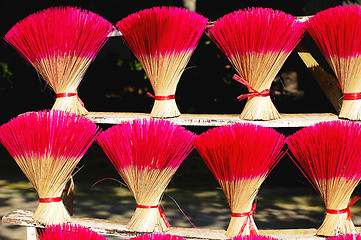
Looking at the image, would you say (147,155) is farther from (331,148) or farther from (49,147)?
(331,148)

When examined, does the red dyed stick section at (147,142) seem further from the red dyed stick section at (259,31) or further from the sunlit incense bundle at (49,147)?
the red dyed stick section at (259,31)

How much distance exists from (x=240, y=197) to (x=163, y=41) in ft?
2.46

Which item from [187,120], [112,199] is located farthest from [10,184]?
[187,120]

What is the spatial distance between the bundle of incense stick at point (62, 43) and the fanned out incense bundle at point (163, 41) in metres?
0.15

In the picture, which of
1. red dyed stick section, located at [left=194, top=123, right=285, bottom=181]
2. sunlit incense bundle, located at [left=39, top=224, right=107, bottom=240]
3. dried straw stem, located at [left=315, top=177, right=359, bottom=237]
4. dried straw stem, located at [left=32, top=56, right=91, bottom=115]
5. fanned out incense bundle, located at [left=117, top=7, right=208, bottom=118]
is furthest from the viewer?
dried straw stem, located at [left=32, top=56, right=91, bottom=115]

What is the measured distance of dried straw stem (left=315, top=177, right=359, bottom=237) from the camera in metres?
2.59

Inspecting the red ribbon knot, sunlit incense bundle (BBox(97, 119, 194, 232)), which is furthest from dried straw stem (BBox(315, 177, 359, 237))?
sunlit incense bundle (BBox(97, 119, 194, 232))

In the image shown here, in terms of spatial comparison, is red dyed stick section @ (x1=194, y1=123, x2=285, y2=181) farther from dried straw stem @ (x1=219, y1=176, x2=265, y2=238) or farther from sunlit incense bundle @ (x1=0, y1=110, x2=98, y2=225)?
sunlit incense bundle @ (x1=0, y1=110, x2=98, y2=225)

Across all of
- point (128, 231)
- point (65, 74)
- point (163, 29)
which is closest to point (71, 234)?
point (128, 231)

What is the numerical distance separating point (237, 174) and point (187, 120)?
13.5 inches

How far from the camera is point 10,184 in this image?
634 cm

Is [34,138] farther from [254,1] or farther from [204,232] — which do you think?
[254,1]

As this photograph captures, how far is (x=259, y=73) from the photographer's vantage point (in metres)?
2.74

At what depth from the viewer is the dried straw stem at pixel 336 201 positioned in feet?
8.50
